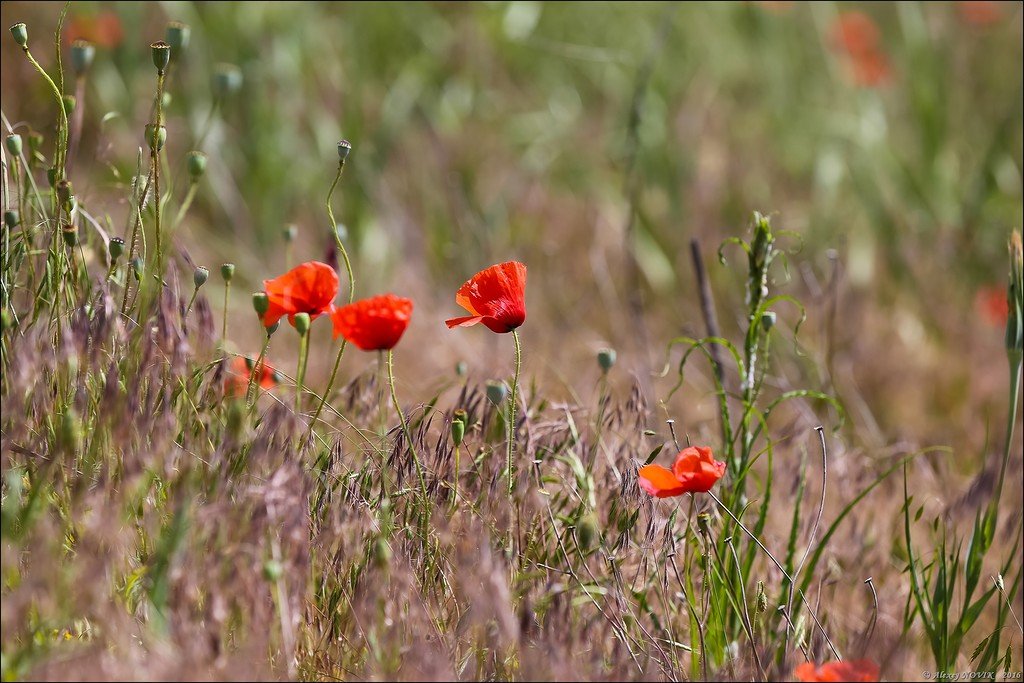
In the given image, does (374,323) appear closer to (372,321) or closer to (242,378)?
(372,321)

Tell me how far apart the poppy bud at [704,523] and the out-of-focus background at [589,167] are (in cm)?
112

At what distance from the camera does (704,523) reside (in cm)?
134

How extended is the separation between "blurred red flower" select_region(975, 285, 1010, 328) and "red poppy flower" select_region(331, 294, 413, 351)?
1.86 m

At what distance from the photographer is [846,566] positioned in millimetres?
1785

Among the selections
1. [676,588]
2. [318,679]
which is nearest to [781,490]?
[676,588]

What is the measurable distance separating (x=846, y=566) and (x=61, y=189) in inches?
49.4

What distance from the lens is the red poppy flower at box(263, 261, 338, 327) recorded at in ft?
4.48

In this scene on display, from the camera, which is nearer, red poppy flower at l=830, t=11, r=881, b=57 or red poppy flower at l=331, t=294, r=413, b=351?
red poppy flower at l=331, t=294, r=413, b=351

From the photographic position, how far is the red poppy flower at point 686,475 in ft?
4.10

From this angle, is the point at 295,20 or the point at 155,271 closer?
the point at 155,271

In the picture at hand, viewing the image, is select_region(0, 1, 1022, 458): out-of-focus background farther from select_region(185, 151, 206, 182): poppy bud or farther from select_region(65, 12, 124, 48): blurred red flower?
select_region(185, 151, 206, 182): poppy bud

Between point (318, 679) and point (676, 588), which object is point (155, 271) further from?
point (676, 588)

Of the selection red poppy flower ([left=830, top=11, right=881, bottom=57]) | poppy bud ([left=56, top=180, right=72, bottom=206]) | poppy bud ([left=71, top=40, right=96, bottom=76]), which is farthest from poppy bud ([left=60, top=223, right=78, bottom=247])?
red poppy flower ([left=830, top=11, right=881, bottom=57])

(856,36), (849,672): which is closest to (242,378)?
(849,672)
